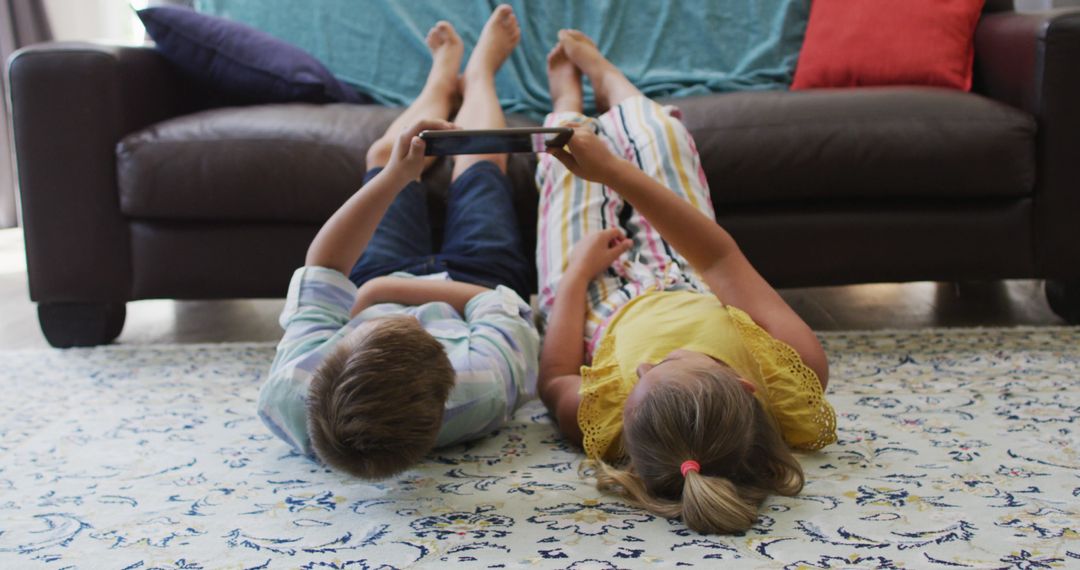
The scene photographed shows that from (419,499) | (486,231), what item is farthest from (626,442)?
(486,231)

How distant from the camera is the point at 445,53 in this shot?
7.06ft

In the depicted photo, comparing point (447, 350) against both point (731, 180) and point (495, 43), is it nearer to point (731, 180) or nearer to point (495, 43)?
point (731, 180)

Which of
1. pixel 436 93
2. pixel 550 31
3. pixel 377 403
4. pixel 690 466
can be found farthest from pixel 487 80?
pixel 690 466

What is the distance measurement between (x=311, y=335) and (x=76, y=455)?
0.36 m

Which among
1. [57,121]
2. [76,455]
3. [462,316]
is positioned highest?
[57,121]

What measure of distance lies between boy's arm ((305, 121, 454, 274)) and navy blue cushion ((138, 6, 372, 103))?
81 centimetres

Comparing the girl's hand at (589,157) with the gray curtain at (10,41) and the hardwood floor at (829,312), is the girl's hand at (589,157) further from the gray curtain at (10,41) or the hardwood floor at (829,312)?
the gray curtain at (10,41)

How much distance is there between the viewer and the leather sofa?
5.93 ft

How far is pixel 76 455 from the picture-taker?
1330mm

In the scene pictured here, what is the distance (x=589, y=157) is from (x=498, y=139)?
0.12 meters

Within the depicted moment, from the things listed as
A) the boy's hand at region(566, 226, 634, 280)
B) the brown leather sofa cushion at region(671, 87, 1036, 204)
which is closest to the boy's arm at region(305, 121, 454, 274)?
the boy's hand at region(566, 226, 634, 280)

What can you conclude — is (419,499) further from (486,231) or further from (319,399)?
(486,231)

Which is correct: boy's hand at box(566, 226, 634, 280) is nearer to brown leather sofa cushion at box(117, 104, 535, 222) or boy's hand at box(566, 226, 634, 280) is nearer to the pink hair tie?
brown leather sofa cushion at box(117, 104, 535, 222)

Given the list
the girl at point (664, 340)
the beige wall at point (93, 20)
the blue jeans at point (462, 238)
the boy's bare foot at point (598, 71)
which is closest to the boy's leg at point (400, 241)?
the blue jeans at point (462, 238)
